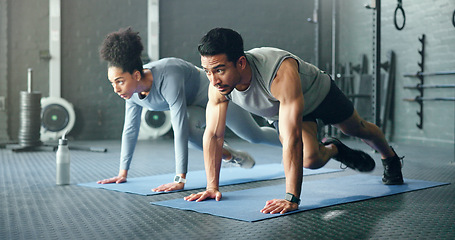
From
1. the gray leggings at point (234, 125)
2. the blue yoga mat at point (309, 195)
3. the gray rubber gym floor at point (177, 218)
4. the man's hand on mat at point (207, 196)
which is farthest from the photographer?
the gray leggings at point (234, 125)

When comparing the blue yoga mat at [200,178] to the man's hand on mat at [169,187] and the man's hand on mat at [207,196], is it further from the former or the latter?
the man's hand on mat at [207,196]

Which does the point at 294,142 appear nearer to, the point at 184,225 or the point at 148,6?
the point at 184,225

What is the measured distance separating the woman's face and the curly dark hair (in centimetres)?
2

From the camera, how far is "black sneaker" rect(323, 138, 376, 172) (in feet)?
9.07

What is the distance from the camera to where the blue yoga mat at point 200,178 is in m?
2.85

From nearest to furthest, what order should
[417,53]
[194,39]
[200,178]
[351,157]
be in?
[351,157], [200,178], [417,53], [194,39]

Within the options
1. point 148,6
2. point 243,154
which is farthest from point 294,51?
point 243,154

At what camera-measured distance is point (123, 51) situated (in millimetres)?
2705

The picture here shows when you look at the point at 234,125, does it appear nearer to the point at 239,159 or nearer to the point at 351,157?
the point at 239,159

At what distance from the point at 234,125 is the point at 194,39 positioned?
411 centimetres

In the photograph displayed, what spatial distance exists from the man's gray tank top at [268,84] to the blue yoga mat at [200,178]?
0.72 meters

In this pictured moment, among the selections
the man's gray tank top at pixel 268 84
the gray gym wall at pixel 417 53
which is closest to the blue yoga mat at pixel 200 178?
the man's gray tank top at pixel 268 84

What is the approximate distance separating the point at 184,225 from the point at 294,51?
561cm

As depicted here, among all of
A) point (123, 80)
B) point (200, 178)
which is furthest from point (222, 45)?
point (200, 178)
